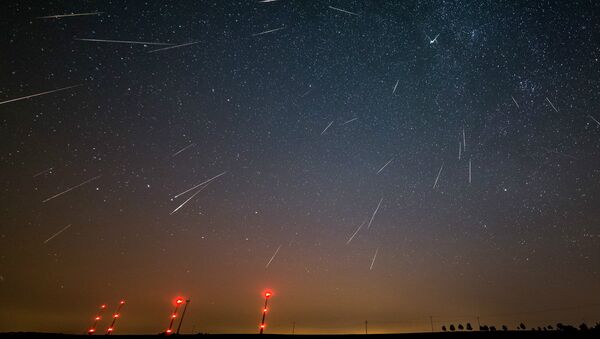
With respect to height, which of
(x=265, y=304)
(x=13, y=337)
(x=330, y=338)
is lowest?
(x=13, y=337)

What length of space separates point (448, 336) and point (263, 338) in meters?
9.45

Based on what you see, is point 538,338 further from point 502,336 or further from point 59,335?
point 59,335

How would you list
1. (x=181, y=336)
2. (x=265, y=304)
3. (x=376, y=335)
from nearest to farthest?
(x=376, y=335), (x=181, y=336), (x=265, y=304)

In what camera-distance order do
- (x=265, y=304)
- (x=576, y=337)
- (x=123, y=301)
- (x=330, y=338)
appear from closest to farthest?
(x=576, y=337) < (x=330, y=338) < (x=265, y=304) < (x=123, y=301)

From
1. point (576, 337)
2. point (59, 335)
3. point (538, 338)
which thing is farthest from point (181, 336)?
point (576, 337)

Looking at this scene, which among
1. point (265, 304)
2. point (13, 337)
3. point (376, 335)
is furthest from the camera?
point (265, 304)

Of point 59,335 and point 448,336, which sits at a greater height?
point 448,336

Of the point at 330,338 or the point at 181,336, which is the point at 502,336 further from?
the point at 181,336

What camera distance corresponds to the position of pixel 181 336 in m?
20.6

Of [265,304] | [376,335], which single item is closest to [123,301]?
[265,304]

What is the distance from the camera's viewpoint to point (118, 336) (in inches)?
671

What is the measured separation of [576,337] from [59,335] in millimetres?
24559

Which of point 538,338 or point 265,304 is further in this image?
point 265,304

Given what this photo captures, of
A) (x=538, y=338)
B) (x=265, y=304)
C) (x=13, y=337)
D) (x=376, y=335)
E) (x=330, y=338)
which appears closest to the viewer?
(x=538, y=338)
